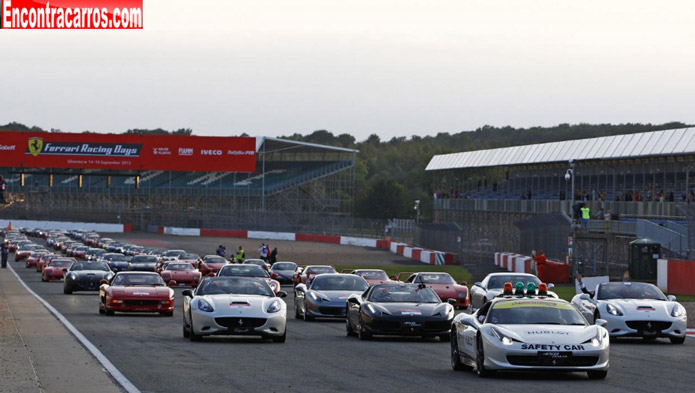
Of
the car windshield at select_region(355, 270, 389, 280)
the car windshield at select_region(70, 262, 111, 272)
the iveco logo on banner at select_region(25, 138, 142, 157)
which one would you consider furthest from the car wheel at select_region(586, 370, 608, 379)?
the iveco logo on banner at select_region(25, 138, 142, 157)

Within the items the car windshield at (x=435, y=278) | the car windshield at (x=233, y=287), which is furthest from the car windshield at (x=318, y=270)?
the car windshield at (x=233, y=287)

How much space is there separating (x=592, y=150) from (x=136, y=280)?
39245 millimetres

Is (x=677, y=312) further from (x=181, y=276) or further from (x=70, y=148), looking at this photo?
(x=70, y=148)

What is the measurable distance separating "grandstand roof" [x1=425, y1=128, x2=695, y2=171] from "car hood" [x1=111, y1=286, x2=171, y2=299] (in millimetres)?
29868

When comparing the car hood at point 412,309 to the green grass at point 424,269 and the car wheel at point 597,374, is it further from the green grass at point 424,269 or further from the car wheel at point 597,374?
the green grass at point 424,269

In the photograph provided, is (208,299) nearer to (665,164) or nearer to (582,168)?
(665,164)

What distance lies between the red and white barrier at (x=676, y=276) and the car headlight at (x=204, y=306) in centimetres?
2135

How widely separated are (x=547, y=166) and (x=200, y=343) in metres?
58.3

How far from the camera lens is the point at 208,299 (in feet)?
69.3

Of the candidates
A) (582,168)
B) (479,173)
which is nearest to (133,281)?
(582,168)

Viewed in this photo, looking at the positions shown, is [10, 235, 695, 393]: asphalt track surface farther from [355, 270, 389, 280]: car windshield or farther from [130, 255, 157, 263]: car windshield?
[130, 255, 157, 263]: car windshield

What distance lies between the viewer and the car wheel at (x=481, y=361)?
586 inches

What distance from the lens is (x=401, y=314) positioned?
71.2 feet

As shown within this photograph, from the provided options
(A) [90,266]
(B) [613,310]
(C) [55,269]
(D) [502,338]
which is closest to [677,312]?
(B) [613,310]
